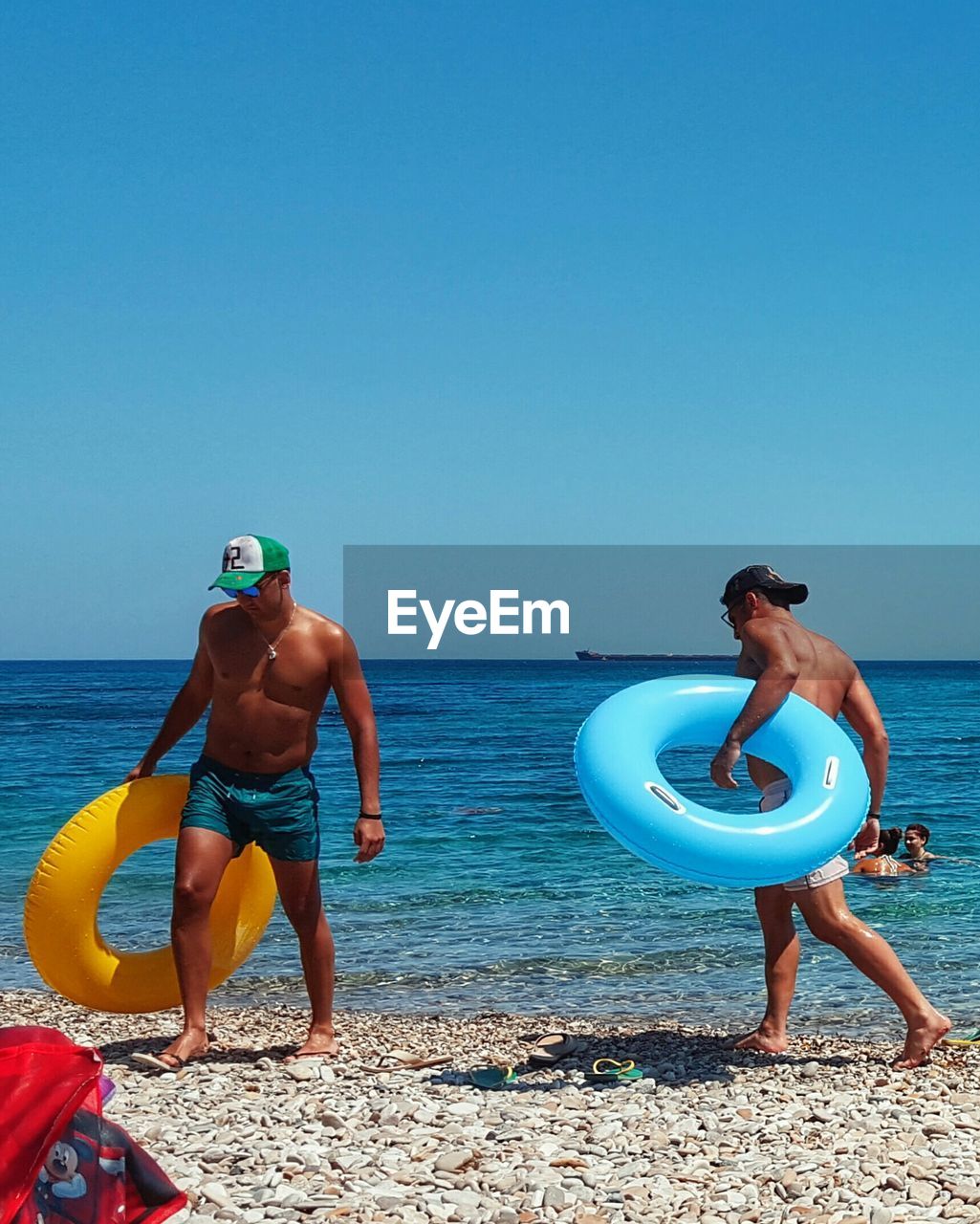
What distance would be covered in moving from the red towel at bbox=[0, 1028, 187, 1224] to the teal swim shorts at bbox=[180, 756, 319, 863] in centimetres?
187

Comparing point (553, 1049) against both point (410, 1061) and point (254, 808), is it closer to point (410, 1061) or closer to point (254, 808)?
point (410, 1061)

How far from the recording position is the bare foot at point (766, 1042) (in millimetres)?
4895

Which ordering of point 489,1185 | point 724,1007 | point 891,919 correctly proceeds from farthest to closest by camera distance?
point 891,919 → point 724,1007 → point 489,1185

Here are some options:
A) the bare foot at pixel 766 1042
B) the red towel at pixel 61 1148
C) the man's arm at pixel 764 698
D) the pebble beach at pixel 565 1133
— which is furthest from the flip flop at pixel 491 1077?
the red towel at pixel 61 1148

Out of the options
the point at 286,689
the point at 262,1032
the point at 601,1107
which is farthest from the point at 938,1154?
the point at 262,1032

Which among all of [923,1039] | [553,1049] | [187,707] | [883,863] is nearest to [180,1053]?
[187,707]

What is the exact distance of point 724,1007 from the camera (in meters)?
6.14

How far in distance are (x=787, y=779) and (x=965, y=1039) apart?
53.2 inches

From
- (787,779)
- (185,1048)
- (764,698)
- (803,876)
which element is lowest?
(185,1048)

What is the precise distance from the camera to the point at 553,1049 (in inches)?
196

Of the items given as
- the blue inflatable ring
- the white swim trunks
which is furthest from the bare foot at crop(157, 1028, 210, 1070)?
the white swim trunks

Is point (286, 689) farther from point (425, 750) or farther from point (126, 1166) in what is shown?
point (425, 750)

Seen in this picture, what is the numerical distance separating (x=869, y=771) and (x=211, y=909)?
2459 mm

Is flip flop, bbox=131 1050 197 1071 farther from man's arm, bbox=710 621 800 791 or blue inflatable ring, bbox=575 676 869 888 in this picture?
man's arm, bbox=710 621 800 791
